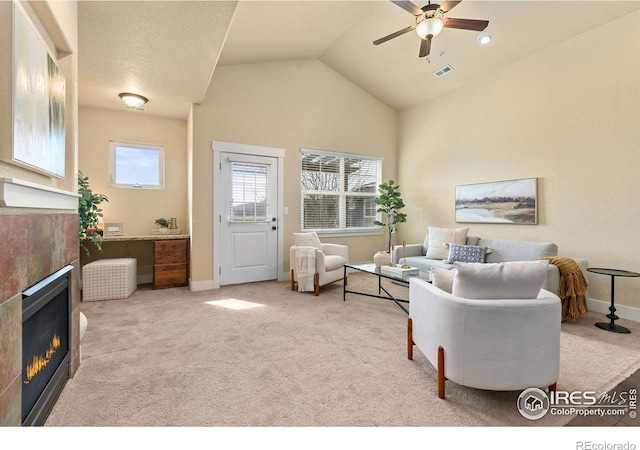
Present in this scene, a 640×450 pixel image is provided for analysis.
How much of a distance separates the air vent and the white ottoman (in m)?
5.45

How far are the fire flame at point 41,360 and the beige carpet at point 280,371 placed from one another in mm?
281

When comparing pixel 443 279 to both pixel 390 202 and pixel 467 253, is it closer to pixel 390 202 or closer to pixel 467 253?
pixel 467 253

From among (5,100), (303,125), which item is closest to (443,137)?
(303,125)

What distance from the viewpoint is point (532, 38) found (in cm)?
368

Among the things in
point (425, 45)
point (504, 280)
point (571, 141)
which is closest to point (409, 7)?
point (425, 45)

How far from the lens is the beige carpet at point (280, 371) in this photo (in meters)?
1.56

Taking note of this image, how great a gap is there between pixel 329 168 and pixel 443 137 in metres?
2.11

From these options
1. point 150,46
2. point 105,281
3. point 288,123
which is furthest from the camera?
point 288,123

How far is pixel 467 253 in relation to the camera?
403cm

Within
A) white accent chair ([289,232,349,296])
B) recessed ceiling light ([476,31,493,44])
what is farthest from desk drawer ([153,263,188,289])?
recessed ceiling light ([476,31,493,44])

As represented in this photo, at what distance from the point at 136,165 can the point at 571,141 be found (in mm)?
6086

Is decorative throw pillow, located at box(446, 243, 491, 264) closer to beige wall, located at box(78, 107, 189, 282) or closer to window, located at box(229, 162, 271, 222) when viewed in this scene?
window, located at box(229, 162, 271, 222)

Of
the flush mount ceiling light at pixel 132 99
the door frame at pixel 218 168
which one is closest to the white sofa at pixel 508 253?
the door frame at pixel 218 168
